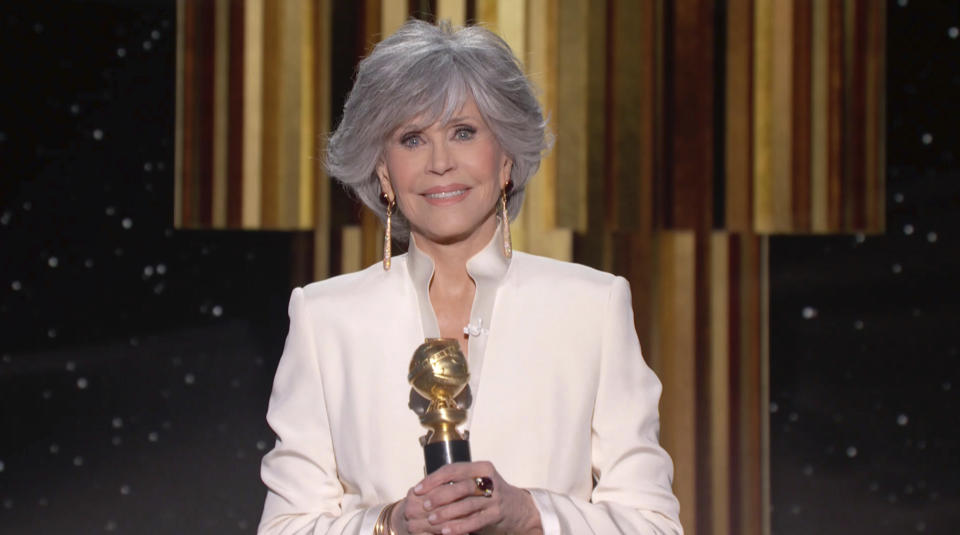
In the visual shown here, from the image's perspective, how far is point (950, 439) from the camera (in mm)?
2402

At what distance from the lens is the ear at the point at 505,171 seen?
4.55ft

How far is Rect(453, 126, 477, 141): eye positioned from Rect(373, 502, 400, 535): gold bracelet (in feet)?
1.49

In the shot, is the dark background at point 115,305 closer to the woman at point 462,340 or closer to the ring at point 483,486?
the woman at point 462,340

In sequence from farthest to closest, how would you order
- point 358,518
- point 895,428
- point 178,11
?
point 895,428, point 178,11, point 358,518

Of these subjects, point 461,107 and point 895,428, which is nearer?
point 461,107

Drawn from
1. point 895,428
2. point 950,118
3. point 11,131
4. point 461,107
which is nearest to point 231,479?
point 11,131

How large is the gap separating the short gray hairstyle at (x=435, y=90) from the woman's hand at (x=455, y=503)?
0.44 metres

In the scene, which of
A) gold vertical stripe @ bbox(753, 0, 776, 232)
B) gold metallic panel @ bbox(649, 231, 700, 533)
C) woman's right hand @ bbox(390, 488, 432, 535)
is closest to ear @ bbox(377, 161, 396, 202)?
woman's right hand @ bbox(390, 488, 432, 535)

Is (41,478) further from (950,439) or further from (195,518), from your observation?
(950,439)

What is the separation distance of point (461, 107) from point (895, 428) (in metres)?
1.54

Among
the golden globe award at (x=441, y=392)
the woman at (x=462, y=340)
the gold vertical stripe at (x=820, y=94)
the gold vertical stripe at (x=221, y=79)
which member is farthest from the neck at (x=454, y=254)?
the gold vertical stripe at (x=820, y=94)

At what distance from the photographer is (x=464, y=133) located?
133 cm

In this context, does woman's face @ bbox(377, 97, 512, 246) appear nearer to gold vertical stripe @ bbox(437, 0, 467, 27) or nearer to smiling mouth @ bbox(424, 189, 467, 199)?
smiling mouth @ bbox(424, 189, 467, 199)

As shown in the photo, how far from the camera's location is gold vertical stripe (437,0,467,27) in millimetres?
2076
